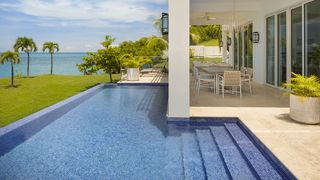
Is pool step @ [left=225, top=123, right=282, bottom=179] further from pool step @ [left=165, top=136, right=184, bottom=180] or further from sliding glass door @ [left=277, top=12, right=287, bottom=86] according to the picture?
sliding glass door @ [left=277, top=12, right=287, bottom=86]

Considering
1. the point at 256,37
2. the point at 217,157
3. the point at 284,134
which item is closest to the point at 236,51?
the point at 256,37

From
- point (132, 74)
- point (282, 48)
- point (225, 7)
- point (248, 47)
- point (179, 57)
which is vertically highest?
point (225, 7)

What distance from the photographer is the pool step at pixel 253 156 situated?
157 inches

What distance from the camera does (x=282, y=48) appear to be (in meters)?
10.3

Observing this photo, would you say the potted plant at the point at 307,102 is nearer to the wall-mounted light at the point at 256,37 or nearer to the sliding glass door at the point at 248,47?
the wall-mounted light at the point at 256,37

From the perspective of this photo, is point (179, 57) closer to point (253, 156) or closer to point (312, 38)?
point (253, 156)

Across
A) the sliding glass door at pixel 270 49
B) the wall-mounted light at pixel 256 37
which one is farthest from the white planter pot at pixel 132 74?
the sliding glass door at pixel 270 49

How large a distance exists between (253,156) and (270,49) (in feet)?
25.5

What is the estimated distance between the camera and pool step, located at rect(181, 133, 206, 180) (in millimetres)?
4270

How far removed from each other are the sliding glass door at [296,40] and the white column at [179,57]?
4.02 metres

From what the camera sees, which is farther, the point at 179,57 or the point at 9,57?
the point at 9,57

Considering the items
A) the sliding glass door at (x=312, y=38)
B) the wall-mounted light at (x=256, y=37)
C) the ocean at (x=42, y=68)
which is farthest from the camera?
the ocean at (x=42, y=68)

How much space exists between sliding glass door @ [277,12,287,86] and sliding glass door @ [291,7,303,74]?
55 cm

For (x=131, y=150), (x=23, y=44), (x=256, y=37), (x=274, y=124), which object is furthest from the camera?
(x=23, y=44)
